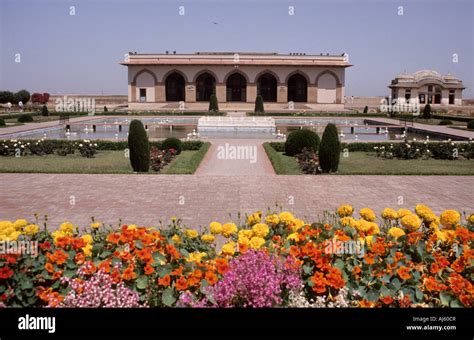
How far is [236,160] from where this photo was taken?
11562 mm

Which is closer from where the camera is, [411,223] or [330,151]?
[411,223]

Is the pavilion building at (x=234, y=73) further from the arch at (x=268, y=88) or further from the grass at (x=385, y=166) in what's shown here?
the grass at (x=385, y=166)

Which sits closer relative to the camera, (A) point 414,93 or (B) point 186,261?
(B) point 186,261

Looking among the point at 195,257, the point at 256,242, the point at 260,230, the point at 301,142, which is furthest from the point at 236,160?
the point at 195,257

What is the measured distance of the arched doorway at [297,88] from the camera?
39.8m

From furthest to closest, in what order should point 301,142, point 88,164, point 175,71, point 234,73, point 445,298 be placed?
1. point 234,73
2. point 175,71
3. point 301,142
4. point 88,164
5. point 445,298

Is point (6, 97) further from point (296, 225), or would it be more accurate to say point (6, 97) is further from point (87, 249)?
point (296, 225)

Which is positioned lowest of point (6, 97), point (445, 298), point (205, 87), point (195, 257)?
point (445, 298)

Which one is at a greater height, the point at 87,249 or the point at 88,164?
the point at 87,249

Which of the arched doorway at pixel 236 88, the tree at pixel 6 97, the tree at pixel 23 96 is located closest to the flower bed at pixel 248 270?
the arched doorway at pixel 236 88
